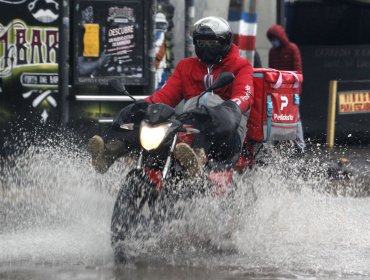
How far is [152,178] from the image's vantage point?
7461mm

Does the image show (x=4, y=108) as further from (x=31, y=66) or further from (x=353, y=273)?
(x=353, y=273)

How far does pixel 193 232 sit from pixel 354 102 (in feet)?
27.3

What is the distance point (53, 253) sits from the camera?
7605mm

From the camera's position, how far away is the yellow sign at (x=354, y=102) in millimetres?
15641

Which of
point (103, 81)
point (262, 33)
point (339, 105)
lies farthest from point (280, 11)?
point (103, 81)

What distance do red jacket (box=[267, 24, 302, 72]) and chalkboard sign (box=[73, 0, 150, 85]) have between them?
6.85ft

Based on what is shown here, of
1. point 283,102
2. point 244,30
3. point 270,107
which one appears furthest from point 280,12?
point 270,107

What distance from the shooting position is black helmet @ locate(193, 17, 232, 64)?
26.9 ft

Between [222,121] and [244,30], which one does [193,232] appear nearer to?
Result: [222,121]

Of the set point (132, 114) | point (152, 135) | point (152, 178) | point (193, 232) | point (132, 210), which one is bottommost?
point (193, 232)

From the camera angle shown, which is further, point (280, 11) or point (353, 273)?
point (280, 11)

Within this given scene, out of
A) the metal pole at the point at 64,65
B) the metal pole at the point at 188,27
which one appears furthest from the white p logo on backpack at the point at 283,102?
the metal pole at the point at 188,27

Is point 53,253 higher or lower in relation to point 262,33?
lower

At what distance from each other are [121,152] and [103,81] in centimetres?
604
